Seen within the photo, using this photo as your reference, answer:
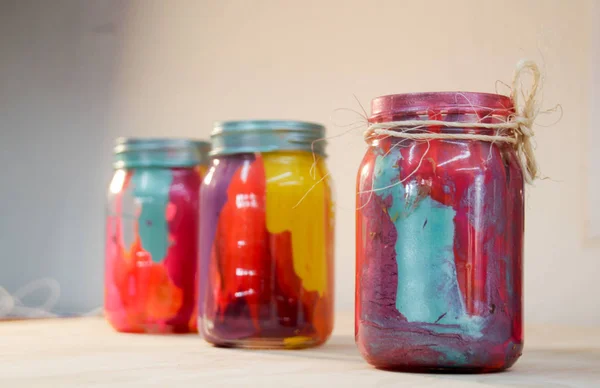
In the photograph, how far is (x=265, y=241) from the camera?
0.84 metres

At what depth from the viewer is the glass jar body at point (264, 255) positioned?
827 millimetres

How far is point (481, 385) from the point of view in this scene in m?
0.59

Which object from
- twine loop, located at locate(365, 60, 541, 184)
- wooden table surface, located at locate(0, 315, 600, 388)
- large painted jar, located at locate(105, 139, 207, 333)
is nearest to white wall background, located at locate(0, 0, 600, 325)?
wooden table surface, located at locate(0, 315, 600, 388)

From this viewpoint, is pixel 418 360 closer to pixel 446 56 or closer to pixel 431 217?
pixel 431 217

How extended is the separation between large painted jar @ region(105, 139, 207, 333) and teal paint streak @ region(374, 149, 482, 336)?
0.41m

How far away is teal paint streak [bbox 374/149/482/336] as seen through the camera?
63 cm

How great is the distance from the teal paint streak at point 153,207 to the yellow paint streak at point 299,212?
0.20m

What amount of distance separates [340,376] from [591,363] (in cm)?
24

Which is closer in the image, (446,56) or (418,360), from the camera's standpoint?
(418,360)

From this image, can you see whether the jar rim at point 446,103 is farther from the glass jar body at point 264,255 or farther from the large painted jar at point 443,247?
the glass jar body at point 264,255

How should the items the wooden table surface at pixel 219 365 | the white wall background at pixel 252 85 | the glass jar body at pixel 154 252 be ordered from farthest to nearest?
the white wall background at pixel 252 85 < the glass jar body at pixel 154 252 < the wooden table surface at pixel 219 365

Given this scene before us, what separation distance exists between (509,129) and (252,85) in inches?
37.1

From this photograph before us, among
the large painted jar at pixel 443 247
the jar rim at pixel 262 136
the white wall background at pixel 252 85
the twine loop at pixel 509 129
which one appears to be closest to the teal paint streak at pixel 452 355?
the large painted jar at pixel 443 247

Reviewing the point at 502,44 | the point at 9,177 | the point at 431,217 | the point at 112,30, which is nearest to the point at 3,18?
the point at 112,30
